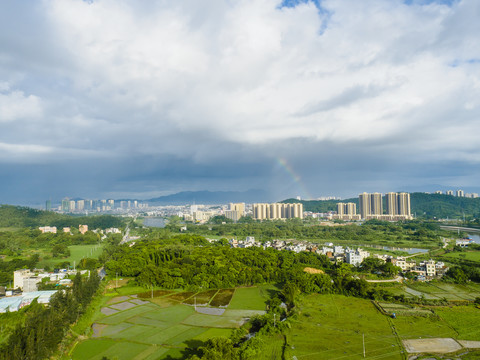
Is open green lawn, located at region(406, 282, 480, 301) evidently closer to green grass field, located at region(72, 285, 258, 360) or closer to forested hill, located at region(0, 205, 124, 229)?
green grass field, located at region(72, 285, 258, 360)

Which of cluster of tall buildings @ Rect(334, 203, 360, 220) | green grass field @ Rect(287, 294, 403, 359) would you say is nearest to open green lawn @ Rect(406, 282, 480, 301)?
green grass field @ Rect(287, 294, 403, 359)

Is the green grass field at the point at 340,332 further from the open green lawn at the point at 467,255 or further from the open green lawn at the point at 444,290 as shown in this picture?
the open green lawn at the point at 467,255

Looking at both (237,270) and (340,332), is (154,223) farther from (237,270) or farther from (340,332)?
(340,332)

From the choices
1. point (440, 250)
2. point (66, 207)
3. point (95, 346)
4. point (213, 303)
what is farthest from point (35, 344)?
point (66, 207)

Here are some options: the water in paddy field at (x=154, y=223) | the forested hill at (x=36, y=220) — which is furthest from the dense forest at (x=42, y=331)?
the water in paddy field at (x=154, y=223)

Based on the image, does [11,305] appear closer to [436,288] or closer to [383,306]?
[383,306]

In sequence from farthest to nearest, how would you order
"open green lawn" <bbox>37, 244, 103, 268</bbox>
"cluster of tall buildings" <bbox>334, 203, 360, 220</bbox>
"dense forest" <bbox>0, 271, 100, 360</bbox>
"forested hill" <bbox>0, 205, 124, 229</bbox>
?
"cluster of tall buildings" <bbox>334, 203, 360, 220</bbox> < "forested hill" <bbox>0, 205, 124, 229</bbox> < "open green lawn" <bbox>37, 244, 103, 268</bbox> < "dense forest" <bbox>0, 271, 100, 360</bbox>
